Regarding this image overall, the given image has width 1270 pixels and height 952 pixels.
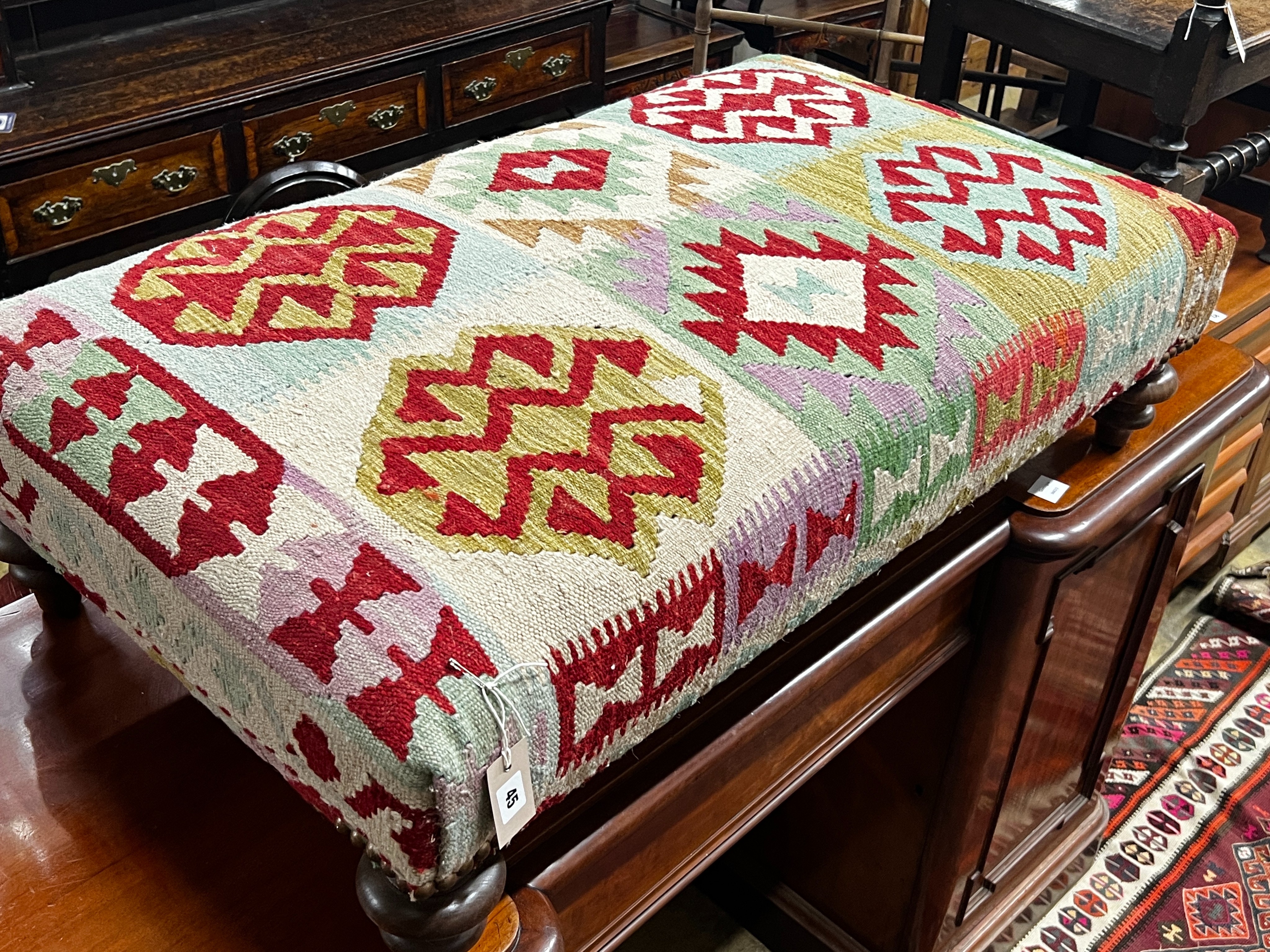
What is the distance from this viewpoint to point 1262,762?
5.21 ft

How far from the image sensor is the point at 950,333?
70 cm

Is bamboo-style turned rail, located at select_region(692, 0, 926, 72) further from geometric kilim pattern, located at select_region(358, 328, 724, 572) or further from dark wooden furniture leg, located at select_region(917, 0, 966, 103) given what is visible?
geometric kilim pattern, located at select_region(358, 328, 724, 572)

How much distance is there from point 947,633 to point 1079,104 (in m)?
0.99

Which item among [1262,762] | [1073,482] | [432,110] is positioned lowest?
[1262,762]

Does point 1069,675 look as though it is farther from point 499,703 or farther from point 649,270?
point 499,703

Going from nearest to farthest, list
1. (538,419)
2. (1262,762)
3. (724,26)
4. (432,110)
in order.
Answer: (538,419), (1262,762), (432,110), (724,26)

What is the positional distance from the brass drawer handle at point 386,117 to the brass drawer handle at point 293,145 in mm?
111

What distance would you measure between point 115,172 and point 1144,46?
50.6 inches

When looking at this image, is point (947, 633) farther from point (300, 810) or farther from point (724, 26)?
point (724, 26)

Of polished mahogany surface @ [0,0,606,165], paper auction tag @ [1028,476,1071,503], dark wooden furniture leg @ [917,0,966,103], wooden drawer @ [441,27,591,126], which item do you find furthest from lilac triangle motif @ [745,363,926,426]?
wooden drawer @ [441,27,591,126]

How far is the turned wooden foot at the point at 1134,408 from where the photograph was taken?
0.89 m

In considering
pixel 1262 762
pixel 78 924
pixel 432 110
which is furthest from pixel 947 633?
pixel 432 110

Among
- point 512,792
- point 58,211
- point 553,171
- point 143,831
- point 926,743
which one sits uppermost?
point 553,171

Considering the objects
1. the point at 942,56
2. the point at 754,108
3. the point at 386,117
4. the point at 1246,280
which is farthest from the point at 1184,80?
the point at 386,117
